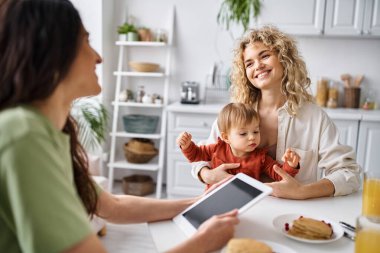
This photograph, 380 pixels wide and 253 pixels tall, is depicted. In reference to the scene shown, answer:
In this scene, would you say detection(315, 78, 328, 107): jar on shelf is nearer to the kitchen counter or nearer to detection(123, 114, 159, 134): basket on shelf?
the kitchen counter

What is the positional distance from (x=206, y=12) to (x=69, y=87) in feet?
9.85

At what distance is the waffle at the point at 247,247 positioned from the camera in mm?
820

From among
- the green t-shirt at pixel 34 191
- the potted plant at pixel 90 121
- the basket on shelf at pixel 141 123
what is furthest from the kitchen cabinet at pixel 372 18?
the green t-shirt at pixel 34 191

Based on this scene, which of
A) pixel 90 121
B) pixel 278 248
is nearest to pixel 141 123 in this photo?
pixel 90 121

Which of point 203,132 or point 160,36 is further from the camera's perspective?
point 160,36

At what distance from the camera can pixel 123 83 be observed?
3.85m

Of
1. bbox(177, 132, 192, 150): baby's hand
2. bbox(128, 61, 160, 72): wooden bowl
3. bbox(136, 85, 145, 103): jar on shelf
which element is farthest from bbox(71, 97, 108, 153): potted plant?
bbox(177, 132, 192, 150): baby's hand

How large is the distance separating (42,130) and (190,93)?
2799 millimetres

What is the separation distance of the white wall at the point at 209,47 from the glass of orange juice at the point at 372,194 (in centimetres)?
252

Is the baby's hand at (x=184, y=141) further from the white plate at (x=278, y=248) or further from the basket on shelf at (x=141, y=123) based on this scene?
the basket on shelf at (x=141, y=123)

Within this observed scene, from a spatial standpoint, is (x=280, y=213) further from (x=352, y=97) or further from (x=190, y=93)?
(x=352, y=97)

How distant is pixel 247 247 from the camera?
826 millimetres

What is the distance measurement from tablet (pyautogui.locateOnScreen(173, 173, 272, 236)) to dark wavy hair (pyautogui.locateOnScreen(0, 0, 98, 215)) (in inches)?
21.6

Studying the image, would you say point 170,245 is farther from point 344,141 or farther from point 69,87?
point 344,141
